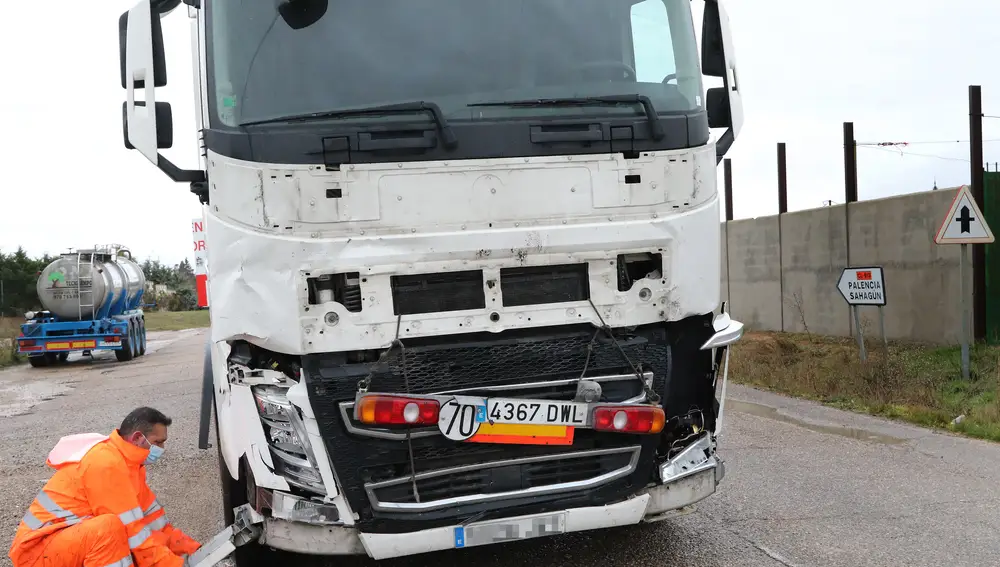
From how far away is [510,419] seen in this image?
3.62m

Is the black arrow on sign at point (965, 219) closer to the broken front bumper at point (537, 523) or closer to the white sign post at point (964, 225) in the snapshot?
the white sign post at point (964, 225)

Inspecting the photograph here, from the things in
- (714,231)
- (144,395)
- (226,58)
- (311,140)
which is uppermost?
(226,58)

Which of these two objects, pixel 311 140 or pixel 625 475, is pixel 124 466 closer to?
pixel 311 140

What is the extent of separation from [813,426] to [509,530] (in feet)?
17.8

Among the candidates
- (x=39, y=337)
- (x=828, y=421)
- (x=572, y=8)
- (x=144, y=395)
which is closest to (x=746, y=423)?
(x=828, y=421)

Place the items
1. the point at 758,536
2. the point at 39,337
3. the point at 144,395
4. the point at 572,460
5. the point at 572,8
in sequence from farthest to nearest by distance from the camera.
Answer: the point at 39,337, the point at 144,395, the point at 758,536, the point at 572,8, the point at 572,460

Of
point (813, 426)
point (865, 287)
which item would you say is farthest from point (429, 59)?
point (865, 287)

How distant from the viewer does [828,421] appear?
8.41 m

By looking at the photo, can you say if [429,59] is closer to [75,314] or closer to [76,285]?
[76,285]

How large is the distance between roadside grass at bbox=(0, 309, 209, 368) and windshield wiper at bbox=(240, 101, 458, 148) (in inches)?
273

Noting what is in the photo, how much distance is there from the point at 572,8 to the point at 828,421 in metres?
5.88

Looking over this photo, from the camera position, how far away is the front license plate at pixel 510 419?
3.56 metres

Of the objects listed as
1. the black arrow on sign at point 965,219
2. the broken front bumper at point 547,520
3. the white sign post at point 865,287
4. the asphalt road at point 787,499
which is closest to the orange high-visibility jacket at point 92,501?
the broken front bumper at point 547,520

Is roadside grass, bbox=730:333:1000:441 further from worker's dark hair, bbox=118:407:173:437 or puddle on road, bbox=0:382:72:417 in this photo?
puddle on road, bbox=0:382:72:417
